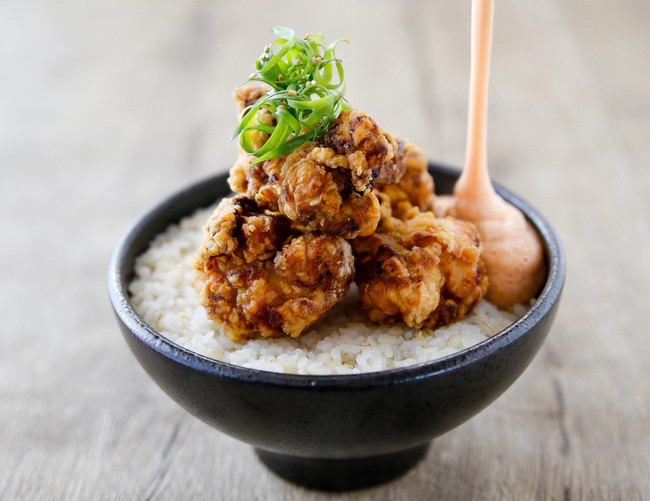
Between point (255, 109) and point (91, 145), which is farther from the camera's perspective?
point (91, 145)

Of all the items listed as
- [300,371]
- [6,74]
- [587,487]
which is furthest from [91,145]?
[587,487]

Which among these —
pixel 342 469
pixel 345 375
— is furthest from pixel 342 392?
pixel 342 469

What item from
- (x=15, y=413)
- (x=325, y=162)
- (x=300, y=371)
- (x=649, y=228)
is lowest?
(x=15, y=413)

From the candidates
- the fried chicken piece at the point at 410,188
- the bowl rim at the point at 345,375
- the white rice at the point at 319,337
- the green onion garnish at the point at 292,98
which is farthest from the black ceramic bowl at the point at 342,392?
the green onion garnish at the point at 292,98

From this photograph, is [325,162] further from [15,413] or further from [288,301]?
[15,413]

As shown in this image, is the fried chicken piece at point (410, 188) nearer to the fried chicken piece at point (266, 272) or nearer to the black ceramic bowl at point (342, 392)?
the fried chicken piece at point (266, 272)
